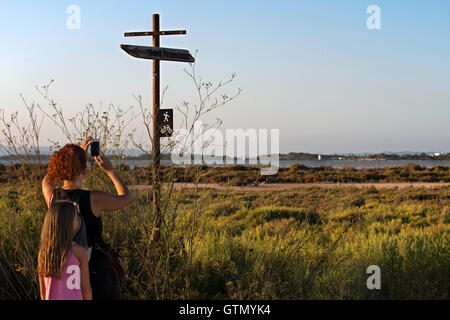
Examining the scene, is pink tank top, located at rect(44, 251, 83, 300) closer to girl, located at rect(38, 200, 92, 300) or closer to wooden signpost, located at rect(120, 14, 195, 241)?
girl, located at rect(38, 200, 92, 300)

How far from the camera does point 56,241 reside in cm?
260

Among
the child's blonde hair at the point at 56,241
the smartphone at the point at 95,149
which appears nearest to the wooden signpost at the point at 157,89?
the smartphone at the point at 95,149

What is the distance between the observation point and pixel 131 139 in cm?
476

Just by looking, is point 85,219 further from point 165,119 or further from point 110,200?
point 165,119

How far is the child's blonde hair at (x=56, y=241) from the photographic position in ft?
8.52

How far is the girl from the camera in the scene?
260 centimetres

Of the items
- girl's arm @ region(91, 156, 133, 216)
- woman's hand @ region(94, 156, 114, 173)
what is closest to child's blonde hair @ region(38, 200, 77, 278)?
girl's arm @ region(91, 156, 133, 216)

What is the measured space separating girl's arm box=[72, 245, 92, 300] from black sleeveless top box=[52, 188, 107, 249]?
4 centimetres

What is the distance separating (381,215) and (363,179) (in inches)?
1044

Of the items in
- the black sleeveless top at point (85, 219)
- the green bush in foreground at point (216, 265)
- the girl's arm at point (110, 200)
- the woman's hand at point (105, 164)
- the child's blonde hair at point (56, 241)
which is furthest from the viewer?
the green bush in foreground at point (216, 265)

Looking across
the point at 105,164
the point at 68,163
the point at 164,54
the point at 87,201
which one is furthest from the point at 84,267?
the point at 164,54

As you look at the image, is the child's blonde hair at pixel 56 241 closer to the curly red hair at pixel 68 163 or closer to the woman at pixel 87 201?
the woman at pixel 87 201

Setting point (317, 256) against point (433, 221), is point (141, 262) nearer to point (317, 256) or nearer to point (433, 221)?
point (317, 256)
